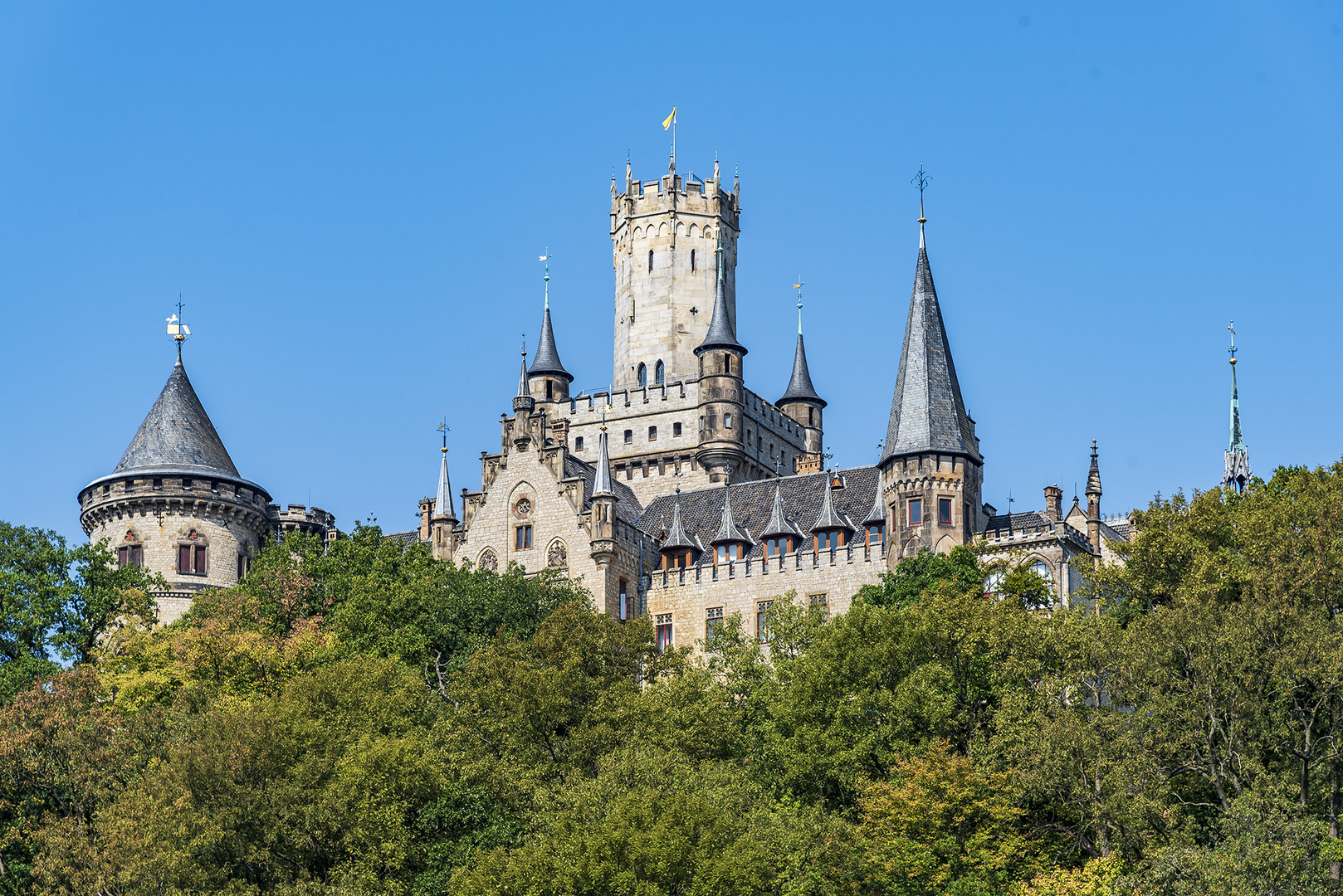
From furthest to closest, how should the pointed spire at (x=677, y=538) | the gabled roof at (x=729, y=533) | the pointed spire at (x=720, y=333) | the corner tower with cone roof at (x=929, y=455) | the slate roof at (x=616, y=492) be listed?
the pointed spire at (x=720, y=333)
the pointed spire at (x=677, y=538)
the slate roof at (x=616, y=492)
the gabled roof at (x=729, y=533)
the corner tower with cone roof at (x=929, y=455)

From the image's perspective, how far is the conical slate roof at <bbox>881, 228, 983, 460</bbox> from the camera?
91.6 metres

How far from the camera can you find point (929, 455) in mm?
91000

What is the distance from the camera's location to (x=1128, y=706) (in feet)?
232

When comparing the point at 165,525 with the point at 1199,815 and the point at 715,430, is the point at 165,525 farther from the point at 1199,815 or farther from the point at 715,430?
the point at 1199,815

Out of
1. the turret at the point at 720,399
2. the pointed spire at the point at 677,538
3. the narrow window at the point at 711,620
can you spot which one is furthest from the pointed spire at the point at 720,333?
the narrow window at the point at 711,620

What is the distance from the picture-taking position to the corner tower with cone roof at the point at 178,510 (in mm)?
98750

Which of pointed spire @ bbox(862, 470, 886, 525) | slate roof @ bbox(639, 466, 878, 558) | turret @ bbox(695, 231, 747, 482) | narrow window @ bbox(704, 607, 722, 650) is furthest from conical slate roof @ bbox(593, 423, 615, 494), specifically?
turret @ bbox(695, 231, 747, 482)

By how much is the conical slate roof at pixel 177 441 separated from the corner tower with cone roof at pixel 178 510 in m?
0.04

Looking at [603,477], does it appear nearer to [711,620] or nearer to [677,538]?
[677,538]

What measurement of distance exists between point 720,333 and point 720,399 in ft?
11.5

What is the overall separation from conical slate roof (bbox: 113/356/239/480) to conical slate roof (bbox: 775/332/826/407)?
101ft

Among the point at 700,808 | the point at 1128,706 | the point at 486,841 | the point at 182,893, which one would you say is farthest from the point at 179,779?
the point at 1128,706

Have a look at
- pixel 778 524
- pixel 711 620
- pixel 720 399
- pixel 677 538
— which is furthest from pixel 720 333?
pixel 711 620

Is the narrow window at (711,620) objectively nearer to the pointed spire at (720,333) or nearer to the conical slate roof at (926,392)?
the conical slate roof at (926,392)
